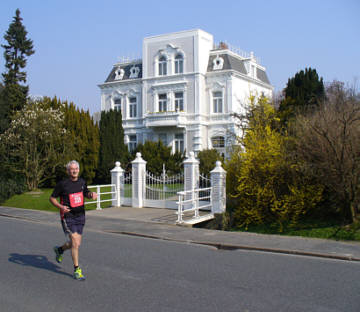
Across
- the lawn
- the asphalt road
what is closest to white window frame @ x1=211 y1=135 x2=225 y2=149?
the lawn

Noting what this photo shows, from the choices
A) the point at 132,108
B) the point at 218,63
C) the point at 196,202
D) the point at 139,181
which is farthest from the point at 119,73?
the point at 196,202

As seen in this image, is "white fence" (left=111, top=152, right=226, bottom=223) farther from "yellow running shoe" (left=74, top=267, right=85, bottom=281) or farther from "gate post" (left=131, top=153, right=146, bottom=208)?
"yellow running shoe" (left=74, top=267, right=85, bottom=281)

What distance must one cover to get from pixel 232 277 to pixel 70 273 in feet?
9.05

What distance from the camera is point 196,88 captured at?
37.5 m

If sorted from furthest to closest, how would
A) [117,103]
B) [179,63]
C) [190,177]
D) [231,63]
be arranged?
[117,103]
[179,63]
[231,63]
[190,177]

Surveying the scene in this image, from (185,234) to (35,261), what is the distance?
4.66 meters

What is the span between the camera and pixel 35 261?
804cm

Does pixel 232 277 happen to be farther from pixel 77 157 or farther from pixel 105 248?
pixel 77 157

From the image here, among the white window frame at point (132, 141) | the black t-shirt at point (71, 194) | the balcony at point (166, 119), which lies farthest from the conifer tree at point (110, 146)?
the black t-shirt at point (71, 194)

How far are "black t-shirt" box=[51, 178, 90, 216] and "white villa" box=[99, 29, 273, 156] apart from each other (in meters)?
29.3

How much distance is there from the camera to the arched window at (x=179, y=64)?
126 ft

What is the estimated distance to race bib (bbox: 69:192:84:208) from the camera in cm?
684

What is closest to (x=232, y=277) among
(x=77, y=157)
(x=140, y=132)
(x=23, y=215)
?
(x=23, y=215)

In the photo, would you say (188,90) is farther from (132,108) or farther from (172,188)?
(172,188)
